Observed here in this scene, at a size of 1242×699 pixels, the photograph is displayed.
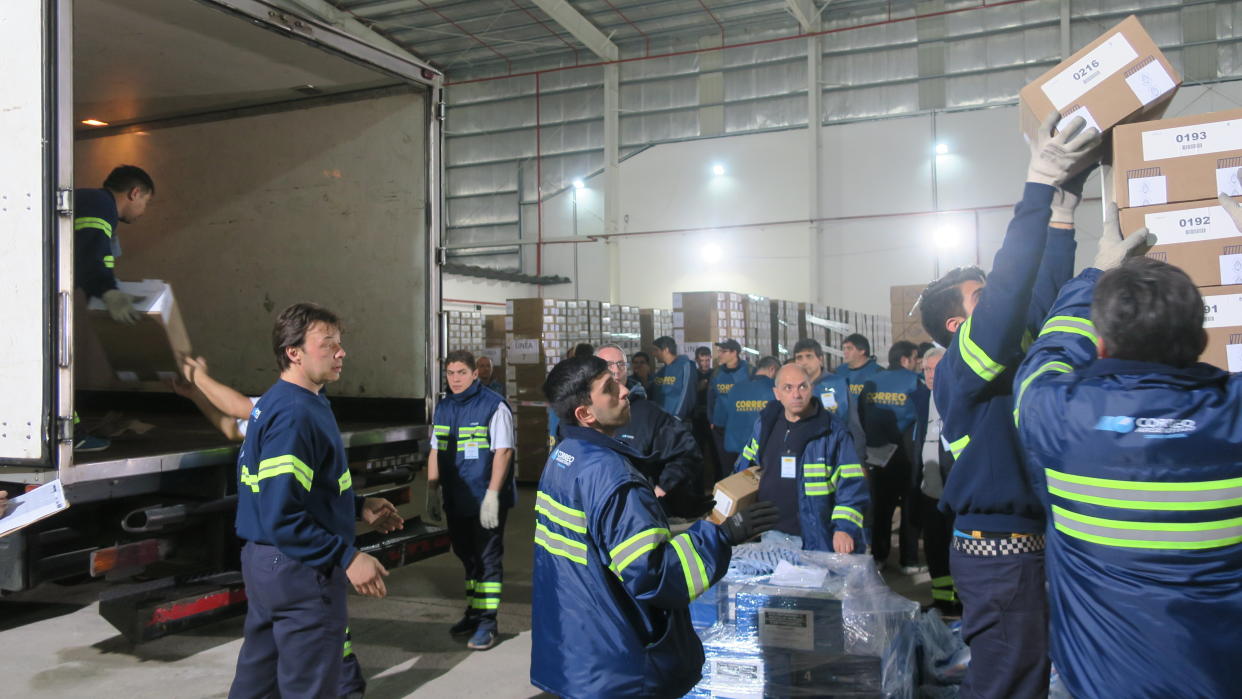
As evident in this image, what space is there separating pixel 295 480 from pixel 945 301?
2.21m

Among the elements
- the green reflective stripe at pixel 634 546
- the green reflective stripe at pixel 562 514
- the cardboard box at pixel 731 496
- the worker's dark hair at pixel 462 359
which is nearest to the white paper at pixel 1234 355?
the cardboard box at pixel 731 496

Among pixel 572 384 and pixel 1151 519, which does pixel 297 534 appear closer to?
pixel 572 384

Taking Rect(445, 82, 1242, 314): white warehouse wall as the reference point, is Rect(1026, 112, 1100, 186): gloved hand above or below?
below

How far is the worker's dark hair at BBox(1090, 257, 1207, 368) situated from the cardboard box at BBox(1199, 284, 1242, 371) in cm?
87

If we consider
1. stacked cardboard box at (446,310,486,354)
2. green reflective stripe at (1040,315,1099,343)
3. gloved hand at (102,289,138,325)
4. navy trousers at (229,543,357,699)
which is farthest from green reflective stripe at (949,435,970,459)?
stacked cardboard box at (446,310,486,354)

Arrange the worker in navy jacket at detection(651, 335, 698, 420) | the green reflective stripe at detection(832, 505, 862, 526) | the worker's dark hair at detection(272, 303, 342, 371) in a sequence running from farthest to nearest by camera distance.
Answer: the worker in navy jacket at detection(651, 335, 698, 420)
the green reflective stripe at detection(832, 505, 862, 526)
the worker's dark hair at detection(272, 303, 342, 371)

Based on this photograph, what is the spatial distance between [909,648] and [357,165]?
419cm

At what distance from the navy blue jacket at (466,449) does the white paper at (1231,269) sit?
139 inches

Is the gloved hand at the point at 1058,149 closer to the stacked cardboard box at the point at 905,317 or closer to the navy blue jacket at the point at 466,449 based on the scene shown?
the navy blue jacket at the point at 466,449

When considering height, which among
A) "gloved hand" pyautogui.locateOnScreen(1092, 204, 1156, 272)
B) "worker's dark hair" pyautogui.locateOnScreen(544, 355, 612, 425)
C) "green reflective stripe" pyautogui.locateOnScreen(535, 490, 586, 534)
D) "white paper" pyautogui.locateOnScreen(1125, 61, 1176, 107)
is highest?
"white paper" pyautogui.locateOnScreen(1125, 61, 1176, 107)

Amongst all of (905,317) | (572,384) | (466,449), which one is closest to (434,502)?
(466,449)

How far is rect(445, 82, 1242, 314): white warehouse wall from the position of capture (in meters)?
16.1

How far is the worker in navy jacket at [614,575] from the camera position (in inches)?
84.7

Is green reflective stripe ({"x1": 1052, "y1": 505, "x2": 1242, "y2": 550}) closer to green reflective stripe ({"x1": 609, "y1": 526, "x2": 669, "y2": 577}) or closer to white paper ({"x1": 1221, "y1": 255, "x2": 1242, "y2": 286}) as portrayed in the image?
green reflective stripe ({"x1": 609, "y1": 526, "x2": 669, "y2": 577})
